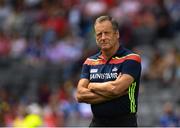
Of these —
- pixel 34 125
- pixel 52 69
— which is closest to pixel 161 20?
pixel 52 69

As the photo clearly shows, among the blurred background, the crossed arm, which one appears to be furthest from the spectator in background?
the crossed arm

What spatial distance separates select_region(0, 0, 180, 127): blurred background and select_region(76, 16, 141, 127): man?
20.7 ft

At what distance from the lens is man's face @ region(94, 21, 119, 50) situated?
293 inches

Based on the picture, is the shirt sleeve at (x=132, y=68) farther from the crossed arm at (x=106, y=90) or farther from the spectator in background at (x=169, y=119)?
the spectator in background at (x=169, y=119)

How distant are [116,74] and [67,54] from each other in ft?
37.6

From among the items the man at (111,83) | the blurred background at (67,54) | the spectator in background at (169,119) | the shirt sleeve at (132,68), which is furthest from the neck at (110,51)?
the blurred background at (67,54)

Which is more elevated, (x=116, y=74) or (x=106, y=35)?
(x=106, y=35)

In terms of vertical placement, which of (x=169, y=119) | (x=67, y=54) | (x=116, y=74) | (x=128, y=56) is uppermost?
(x=128, y=56)

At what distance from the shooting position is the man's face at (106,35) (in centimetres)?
745

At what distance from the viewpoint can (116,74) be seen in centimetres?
748

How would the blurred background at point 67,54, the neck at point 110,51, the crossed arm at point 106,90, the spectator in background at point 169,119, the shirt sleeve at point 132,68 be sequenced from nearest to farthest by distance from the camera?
the crossed arm at point 106,90, the shirt sleeve at point 132,68, the neck at point 110,51, the spectator in background at point 169,119, the blurred background at point 67,54

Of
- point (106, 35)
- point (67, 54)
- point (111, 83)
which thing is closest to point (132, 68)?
point (111, 83)

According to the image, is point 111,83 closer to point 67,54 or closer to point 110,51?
point 110,51

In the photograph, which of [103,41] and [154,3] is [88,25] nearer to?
[154,3]
